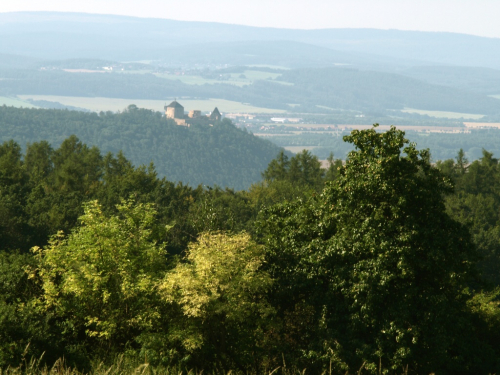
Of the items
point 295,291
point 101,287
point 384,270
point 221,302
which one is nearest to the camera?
point 221,302

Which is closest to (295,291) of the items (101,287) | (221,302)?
(221,302)

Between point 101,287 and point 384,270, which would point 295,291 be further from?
point 101,287

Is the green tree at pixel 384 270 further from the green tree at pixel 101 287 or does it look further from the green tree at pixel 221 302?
the green tree at pixel 101 287

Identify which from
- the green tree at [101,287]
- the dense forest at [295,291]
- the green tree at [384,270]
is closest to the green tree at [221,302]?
the dense forest at [295,291]

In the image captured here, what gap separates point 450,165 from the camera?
92500 mm

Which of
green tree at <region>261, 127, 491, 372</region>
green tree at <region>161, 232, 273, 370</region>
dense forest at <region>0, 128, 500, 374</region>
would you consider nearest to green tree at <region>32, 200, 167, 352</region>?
dense forest at <region>0, 128, 500, 374</region>

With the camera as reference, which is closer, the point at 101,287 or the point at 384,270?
the point at 384,270

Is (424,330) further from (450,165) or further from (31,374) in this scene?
(450,165)

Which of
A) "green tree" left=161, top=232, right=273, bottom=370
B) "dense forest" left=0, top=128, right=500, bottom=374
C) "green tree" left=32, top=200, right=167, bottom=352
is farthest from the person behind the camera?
"green tree" left=32, top=200, right=167, bottom=352

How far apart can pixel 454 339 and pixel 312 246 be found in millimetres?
5614

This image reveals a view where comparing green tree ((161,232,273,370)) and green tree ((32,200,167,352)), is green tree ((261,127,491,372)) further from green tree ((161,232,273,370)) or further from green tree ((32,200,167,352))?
green tree ((32,200,167,352))

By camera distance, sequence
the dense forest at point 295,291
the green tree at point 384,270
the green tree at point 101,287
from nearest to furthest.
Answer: the dense forest at point 295,291, the green tree at point 384,270, the green tree at point 101,287

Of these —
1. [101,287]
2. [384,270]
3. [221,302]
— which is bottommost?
[101,287]

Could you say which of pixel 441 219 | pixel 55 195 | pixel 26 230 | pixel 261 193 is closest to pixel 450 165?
pixel 261 193
